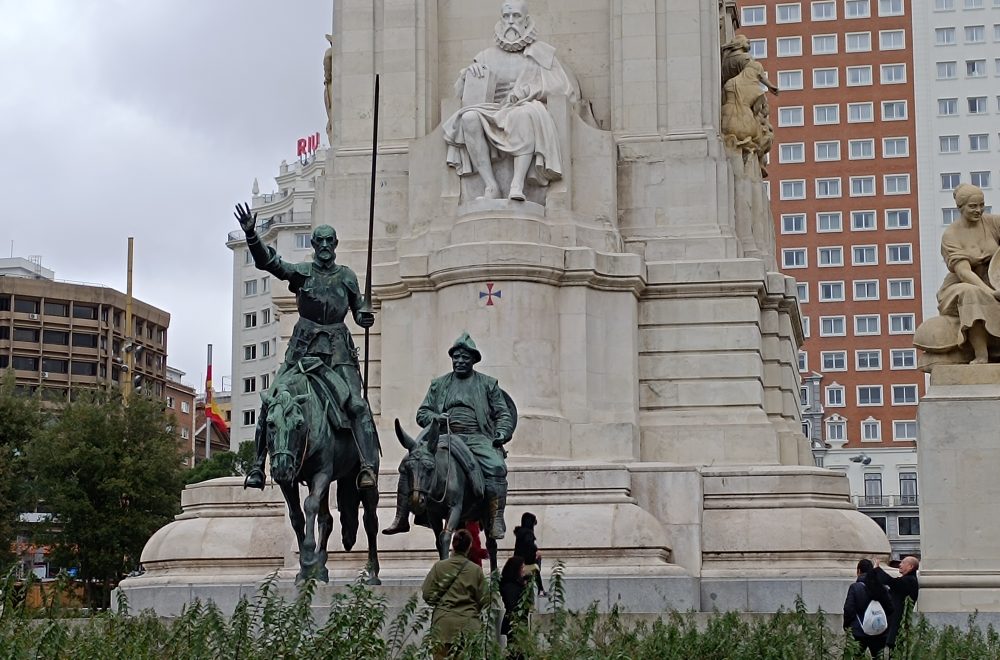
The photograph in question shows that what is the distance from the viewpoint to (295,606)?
14656 millimetres

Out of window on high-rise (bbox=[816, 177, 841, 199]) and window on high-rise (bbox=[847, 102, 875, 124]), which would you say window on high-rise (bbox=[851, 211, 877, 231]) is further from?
window on high-rise (bbox=[847, 102, 875, 124])

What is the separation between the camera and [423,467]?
20391 mm

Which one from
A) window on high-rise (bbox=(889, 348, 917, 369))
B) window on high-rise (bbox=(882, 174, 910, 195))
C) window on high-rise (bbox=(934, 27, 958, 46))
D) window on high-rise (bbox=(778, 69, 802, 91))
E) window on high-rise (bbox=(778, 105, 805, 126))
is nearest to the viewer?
window on high-rise (bbox=(889, 348, 917, 369))

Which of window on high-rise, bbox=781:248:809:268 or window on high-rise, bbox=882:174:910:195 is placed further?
window on high-rise, bbox=781:248:809:268

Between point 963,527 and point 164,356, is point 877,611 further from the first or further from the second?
point 164,356

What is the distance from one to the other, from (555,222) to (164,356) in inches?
3751

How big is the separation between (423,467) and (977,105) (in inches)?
3626

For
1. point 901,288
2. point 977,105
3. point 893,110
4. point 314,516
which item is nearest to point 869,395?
point 901,288

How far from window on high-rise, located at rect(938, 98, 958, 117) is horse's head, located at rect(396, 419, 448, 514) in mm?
91631

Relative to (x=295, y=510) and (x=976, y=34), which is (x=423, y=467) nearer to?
(x=295, y=510)

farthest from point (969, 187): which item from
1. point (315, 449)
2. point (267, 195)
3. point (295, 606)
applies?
point (267, 195)

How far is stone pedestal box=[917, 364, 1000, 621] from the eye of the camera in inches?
940

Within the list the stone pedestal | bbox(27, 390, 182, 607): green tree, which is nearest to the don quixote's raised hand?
the stone pedestal

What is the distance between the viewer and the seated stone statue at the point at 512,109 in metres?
29.6
